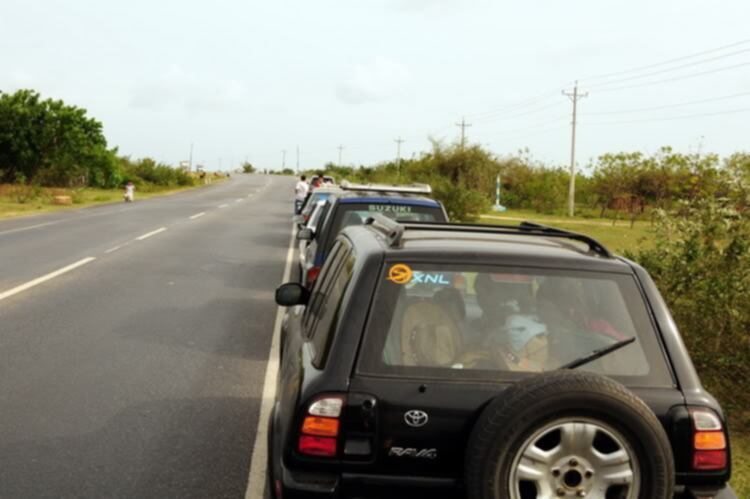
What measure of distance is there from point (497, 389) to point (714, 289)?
483 cm

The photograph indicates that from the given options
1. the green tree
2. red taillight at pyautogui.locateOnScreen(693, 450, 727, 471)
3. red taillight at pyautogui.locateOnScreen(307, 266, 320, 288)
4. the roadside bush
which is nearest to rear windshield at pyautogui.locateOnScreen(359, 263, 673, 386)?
red taillight at pyautogui.locateOnScreen(693, 450, 727, 471)

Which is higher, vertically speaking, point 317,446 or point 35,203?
point 317,446

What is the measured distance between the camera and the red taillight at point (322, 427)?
338cm

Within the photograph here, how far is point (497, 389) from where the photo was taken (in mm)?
3404

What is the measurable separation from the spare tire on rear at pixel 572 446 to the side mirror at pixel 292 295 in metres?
2.55

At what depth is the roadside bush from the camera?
733 centimetres

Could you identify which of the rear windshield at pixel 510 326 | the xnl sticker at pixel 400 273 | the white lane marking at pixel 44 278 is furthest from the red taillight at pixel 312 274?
the white lane marking at pixel 44 278

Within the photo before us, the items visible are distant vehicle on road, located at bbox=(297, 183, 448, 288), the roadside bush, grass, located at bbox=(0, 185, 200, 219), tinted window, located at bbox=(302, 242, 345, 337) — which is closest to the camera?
tinted window, located at bbox=(302, 242, 345, 337)

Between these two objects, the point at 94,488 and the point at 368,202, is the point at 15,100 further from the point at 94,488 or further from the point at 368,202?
the point at 94,488

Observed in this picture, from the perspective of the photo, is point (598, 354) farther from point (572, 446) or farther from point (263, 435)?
point (263, 435)

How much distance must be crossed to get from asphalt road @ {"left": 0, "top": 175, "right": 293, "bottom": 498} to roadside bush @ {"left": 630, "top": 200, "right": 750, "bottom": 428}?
3942 millimetres

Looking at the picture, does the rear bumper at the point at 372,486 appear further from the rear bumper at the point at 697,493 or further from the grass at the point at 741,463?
the grass at the point at 741,463

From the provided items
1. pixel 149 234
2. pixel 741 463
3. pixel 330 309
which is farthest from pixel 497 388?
pixel 149 234

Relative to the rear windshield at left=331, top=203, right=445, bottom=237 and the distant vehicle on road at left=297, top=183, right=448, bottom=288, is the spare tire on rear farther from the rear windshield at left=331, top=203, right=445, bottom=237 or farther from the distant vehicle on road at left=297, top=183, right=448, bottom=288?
the rear windshield at left=331, top=203, right=445, bottom=237
